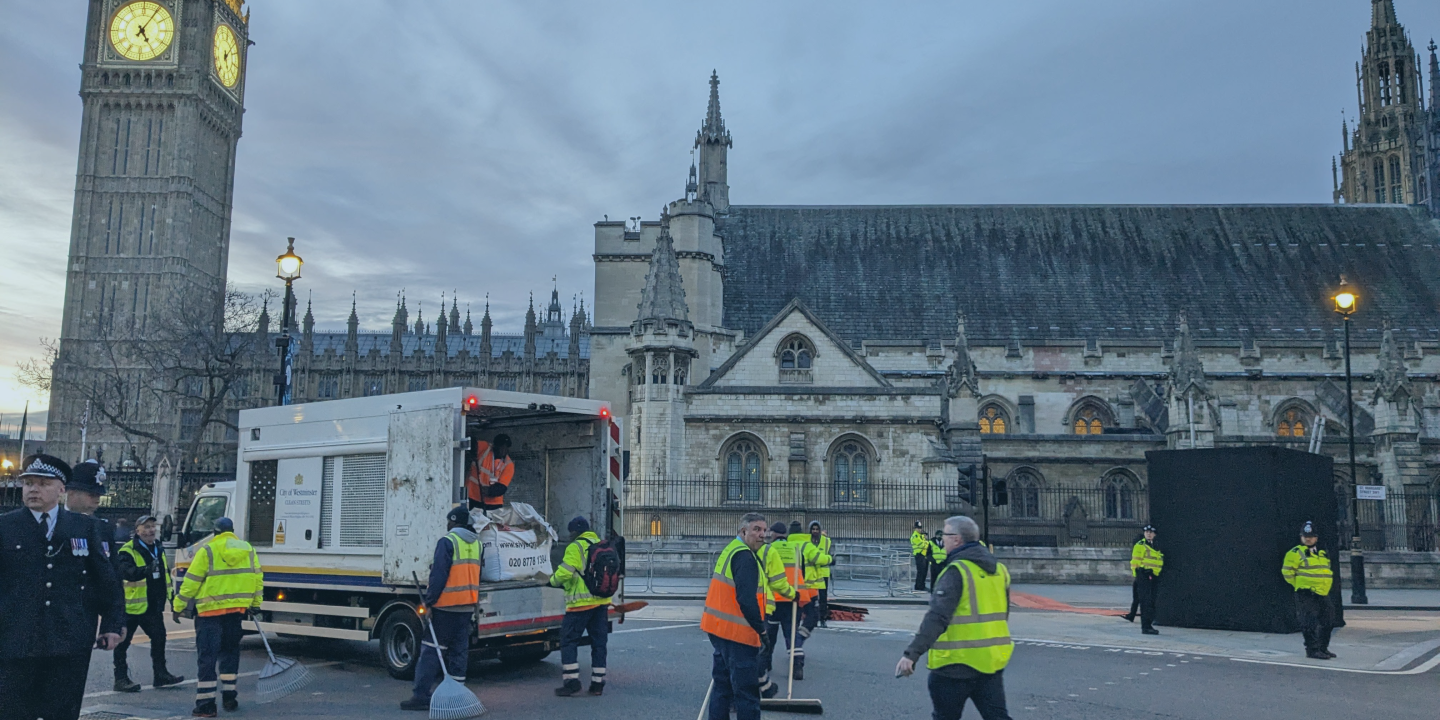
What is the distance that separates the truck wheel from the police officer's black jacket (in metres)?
4.28

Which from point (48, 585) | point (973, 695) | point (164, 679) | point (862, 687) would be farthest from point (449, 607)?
point (973, 695)

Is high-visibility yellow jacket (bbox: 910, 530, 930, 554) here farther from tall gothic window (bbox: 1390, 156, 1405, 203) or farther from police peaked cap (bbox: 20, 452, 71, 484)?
tall gothic window (bbox: 1390, 156, 1405, 203)

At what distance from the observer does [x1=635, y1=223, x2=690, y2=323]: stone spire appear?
2854 cm

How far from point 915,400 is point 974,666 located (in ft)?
73.4

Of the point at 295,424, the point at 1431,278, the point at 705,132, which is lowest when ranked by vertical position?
the point at 295,424

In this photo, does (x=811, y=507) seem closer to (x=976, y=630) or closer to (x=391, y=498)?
(x=391, y=498)

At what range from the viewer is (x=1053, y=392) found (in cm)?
3550

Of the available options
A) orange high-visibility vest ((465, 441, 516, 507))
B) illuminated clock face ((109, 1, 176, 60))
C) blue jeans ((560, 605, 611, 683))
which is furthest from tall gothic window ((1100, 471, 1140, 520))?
illuminated clock face ((109, 1, 176, 60))

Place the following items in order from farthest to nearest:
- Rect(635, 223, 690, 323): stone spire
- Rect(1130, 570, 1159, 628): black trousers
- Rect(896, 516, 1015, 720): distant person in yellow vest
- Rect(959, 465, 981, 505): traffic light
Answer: Rect(635, 223, 690, 323): stone spire, Rect(959, 465, 981, 505): traffic light, Rect(1130, 570, 1159, 628): black trousers, Rect(896, 516, 1015, 720): distant person in yellow vest

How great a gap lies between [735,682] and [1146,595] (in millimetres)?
9743

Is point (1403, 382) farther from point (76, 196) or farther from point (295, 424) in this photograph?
point (76, 196)

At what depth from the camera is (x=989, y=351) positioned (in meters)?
35.8

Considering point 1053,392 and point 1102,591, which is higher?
point 1053,392

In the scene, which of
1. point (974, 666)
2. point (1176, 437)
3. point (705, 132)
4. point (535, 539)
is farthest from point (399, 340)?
point (974, 666)
